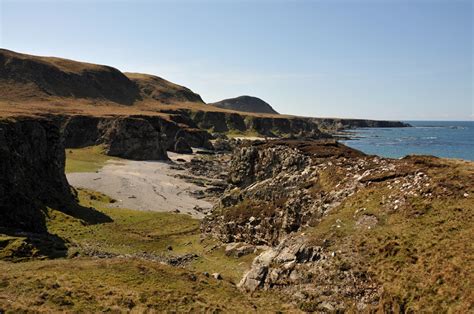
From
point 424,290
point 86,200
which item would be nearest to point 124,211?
point 86,200

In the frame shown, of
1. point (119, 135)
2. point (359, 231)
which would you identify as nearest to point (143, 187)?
point (119, 135)

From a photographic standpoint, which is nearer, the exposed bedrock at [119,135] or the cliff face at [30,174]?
the cliff face at [30,174]

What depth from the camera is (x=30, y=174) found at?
65250mm

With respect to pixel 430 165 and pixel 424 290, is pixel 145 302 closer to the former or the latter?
pixel 424 290

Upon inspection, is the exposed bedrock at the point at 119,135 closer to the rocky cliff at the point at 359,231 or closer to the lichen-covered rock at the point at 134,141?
the lichen-covered rock at the point at 134,141

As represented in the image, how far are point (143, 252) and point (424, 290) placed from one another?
33.9 m

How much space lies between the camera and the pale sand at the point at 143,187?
8412cm

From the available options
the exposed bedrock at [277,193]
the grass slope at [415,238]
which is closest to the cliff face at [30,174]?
the exposed bedrock at [277,193]

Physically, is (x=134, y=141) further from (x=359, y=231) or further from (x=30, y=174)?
(x=359, y=231)

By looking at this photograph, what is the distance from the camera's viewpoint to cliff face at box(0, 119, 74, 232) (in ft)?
161

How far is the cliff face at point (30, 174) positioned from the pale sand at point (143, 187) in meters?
13.9

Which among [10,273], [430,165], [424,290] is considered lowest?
[10,273]

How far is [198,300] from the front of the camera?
29062 millimetres

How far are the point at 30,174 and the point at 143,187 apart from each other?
37245 millimetres
